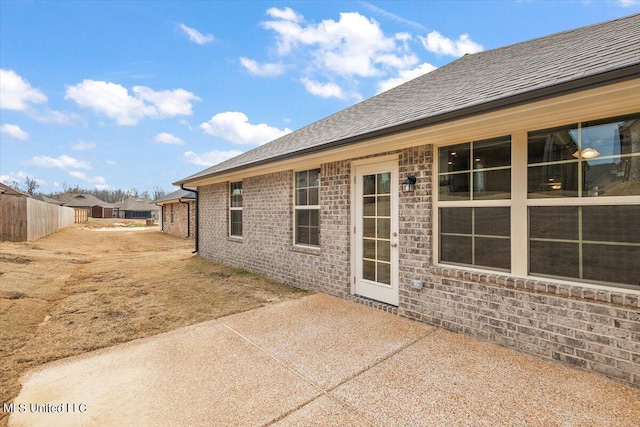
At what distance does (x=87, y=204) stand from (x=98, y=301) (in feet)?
238

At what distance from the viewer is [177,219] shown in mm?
20750

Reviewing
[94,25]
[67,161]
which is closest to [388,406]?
[94,25]

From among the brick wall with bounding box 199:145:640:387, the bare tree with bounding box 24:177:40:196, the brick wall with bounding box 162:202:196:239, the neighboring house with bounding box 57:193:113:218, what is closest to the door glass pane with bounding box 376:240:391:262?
the brick wall with bounding box 199:145:640:387

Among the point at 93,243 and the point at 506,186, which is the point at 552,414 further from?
the point at 93,243

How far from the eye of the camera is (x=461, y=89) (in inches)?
166

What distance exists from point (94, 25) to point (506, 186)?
1316 centimetres

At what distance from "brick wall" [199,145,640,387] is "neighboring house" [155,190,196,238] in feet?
39.6

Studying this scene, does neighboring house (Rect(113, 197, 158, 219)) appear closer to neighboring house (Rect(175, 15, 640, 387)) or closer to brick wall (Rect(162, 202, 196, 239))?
brick wall (Rect(162, 202, 196, 239))

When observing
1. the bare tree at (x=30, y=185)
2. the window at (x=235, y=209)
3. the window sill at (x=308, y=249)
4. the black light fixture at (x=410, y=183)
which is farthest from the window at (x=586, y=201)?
the bare tree at (x=30, y=185)

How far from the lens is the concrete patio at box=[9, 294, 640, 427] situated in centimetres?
227

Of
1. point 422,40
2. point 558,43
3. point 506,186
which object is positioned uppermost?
point 422,40

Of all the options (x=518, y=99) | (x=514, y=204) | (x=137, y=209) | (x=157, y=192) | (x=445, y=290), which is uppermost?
(x=157, y=192)

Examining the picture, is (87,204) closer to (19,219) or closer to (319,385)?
(19,219)

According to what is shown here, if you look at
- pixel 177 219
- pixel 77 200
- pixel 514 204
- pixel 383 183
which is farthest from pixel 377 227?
pixel 77 200
